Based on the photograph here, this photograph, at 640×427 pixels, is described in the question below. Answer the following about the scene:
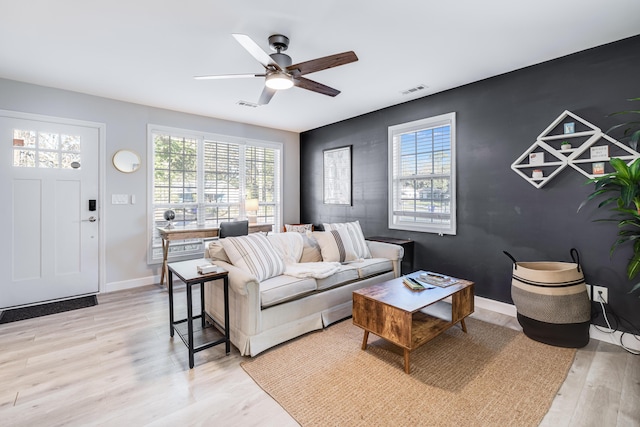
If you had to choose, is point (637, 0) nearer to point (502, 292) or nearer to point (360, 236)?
point (502, 292)

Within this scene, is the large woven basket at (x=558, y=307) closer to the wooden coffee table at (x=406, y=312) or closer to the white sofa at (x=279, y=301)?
the wooden coffee table at (x=406, y=312)

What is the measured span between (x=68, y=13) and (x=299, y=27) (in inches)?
64.4

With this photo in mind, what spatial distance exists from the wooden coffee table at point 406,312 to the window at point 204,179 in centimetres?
316

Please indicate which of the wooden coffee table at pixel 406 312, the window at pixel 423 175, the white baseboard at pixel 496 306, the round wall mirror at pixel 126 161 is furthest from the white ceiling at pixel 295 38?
the white baseboard at pixel 496 306

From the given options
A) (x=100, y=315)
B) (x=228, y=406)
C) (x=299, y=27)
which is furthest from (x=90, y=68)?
(x=228, y=406)

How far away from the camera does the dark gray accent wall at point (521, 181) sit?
251 cm

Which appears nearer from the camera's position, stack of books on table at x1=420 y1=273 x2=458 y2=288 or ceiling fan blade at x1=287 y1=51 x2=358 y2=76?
ceiling fan blade at x1=287 y1=51 x2=358 y2=76

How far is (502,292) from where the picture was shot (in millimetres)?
3154

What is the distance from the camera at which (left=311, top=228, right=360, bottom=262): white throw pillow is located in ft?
11.2

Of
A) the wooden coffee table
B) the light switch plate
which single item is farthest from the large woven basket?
the light switch plate

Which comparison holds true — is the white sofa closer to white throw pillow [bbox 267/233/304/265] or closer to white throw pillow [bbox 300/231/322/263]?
white throw pillow [bbox 267/233/304/265]

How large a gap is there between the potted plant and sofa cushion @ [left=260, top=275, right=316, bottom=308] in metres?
2.34

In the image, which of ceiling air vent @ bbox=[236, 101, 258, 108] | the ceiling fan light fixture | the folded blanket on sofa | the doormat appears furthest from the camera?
ceiling air vent @ bbox=[236, 101, 258, 108]

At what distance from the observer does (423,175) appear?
3.84 metres
